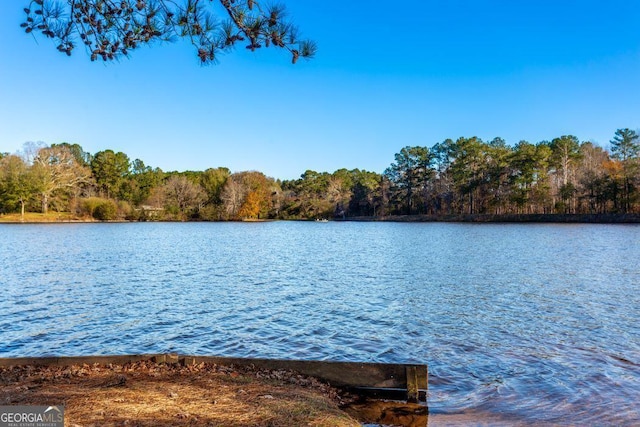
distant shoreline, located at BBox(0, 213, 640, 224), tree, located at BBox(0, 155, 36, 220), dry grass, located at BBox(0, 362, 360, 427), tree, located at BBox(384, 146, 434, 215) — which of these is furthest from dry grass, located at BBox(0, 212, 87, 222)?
dry grass, located at BBox(0, 362, 360, 427)

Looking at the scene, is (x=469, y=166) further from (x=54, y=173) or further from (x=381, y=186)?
(x=54, y=173)

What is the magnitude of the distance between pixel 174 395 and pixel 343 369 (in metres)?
2.47

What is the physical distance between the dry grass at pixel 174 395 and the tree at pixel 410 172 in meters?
97.4

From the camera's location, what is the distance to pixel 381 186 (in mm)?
111875

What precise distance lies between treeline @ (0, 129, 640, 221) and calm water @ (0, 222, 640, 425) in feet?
195

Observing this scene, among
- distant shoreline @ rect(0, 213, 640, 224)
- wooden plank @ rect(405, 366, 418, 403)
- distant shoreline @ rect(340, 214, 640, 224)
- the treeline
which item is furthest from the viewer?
the treeline

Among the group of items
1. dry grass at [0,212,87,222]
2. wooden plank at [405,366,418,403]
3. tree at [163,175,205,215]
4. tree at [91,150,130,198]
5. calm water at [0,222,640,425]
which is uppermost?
tree at [91,150,130,198]

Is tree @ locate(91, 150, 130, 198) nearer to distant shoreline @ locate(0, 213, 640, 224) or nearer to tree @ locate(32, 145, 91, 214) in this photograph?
tree @ locate(32, 145, 91, 214)

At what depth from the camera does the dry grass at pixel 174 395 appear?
4.90 meters

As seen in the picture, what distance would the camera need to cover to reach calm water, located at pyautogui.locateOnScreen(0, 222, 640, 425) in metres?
7.96

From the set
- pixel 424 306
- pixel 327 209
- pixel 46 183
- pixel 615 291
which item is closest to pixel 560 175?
pixel 327 209

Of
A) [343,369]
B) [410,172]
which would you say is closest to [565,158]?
[410,172]

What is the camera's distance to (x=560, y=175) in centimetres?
8444

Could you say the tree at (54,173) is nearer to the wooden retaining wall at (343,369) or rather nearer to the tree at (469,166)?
the tree at (469,166)
